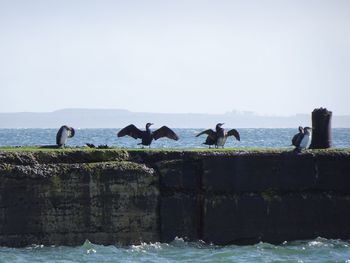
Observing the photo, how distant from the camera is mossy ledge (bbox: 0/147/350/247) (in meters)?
14.4

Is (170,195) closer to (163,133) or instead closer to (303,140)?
(303,140)

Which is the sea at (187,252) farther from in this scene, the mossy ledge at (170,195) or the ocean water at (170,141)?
the ocean water at (170,141)

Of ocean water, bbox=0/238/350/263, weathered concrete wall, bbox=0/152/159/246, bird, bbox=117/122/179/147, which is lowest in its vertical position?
ocean water, bbox=0/238/350/263

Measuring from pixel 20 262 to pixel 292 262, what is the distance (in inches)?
180

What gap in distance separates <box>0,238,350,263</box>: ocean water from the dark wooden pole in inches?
114

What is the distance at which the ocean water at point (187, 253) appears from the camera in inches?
555

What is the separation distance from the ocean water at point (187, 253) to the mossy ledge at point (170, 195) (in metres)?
0.14

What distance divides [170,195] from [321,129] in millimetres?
4355

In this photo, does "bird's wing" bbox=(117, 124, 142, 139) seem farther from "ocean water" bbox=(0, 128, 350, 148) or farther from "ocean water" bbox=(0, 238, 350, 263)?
"ocean water" bbox=(0, 128, 350, 148)

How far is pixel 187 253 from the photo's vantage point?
14.5 m

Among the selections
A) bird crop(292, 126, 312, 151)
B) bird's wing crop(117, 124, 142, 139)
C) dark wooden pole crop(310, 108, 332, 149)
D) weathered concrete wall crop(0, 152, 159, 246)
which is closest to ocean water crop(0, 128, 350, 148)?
bird's wing crop(117, 124, 142, 139)

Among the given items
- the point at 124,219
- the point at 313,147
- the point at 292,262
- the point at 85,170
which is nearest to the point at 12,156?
the point at 85,170

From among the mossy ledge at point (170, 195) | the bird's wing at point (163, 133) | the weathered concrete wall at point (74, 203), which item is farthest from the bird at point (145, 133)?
the weathered concrete wall at point (74, 203)

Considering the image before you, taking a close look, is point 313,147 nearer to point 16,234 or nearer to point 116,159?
point 116,159
